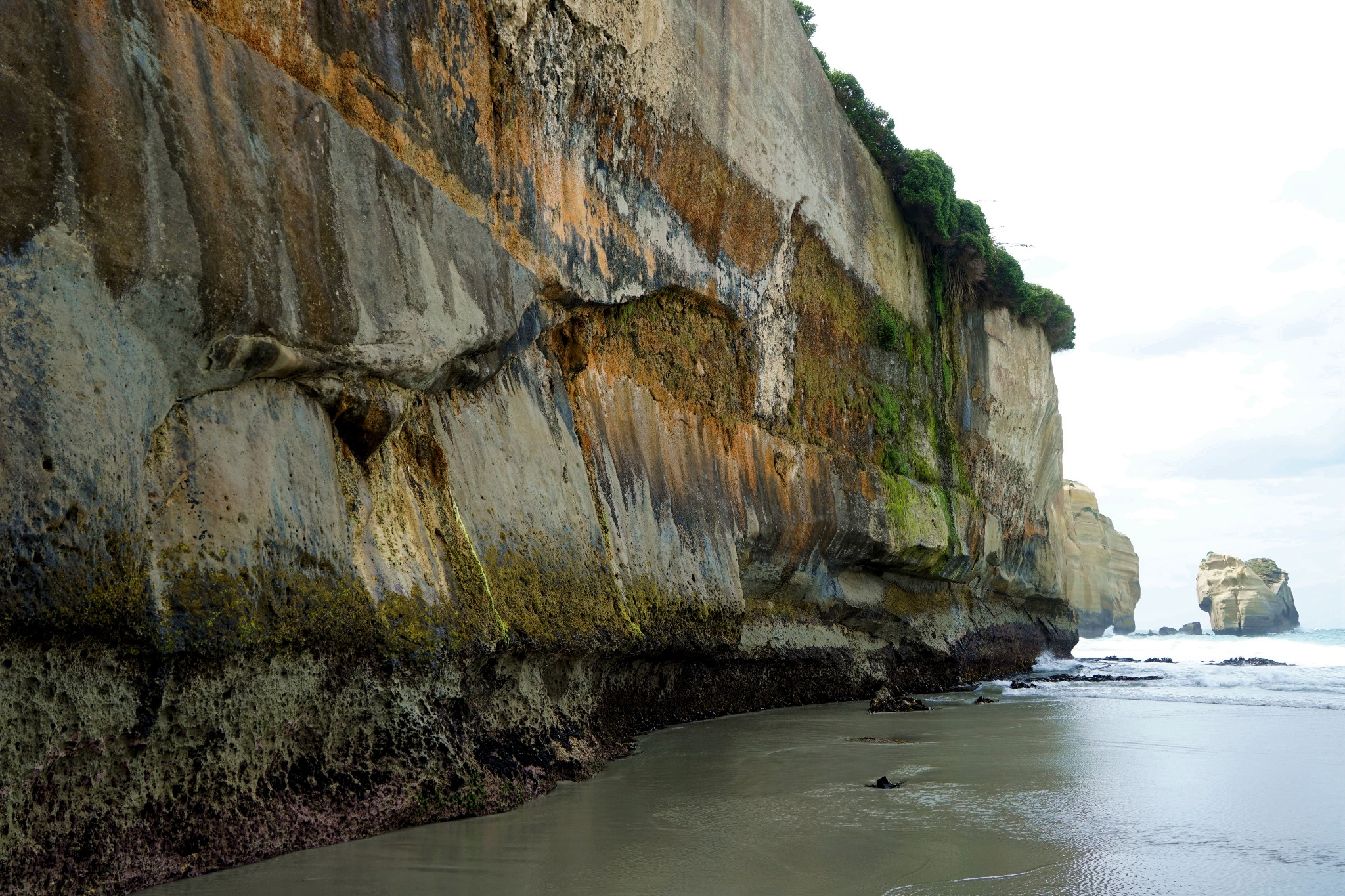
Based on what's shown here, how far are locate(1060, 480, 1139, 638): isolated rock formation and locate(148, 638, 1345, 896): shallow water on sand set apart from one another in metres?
56.5

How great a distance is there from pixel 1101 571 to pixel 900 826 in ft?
243

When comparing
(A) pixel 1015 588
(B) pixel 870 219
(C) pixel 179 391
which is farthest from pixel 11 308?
(A) pixel 1015 588

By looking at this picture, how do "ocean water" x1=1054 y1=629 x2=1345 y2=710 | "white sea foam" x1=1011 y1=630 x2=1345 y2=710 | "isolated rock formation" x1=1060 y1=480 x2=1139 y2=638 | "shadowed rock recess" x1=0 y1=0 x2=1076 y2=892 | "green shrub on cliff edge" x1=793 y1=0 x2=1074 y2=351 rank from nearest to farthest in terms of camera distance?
"shadowed rock recess" x1=0 y1=0 x2=1076 y2=892
"ocean water" x1=1054 y1=629 x2=1345 y2=710
"white sea foam" x1=1011 y1=630 x2=1345 y2=710
"green shrub on cliff edge" x1=793 y1=0 x2=1074 y2=351
"isolated rock formation" x1=1060 y1=480 x2=1139 y2=638

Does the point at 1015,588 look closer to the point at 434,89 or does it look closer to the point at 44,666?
the point at 434,89

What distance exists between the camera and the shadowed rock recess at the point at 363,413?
3.61 metres

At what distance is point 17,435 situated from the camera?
338 centimetres

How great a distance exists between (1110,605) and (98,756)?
263 feet

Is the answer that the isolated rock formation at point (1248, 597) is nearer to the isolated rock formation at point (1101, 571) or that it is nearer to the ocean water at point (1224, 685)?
the isolated rock formation at point (1101, 571)

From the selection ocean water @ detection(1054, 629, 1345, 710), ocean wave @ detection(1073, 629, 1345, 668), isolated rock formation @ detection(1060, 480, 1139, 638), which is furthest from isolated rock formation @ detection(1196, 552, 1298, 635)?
ocean water @ detection(1054, 629, 1345, 710)

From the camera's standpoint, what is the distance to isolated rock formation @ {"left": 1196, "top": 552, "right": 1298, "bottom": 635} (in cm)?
7600

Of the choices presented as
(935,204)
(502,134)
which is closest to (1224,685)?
(935,204)

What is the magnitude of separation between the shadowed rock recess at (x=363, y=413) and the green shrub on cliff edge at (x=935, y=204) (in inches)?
218

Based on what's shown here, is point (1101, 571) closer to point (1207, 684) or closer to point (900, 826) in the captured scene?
point (1207, 684)

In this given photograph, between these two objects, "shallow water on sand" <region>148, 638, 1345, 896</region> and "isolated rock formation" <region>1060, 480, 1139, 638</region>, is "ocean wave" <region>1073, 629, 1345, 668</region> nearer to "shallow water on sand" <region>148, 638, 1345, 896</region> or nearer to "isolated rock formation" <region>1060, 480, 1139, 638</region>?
"isolated rock formation" <region>1060, 480, 1139, 638</region>
